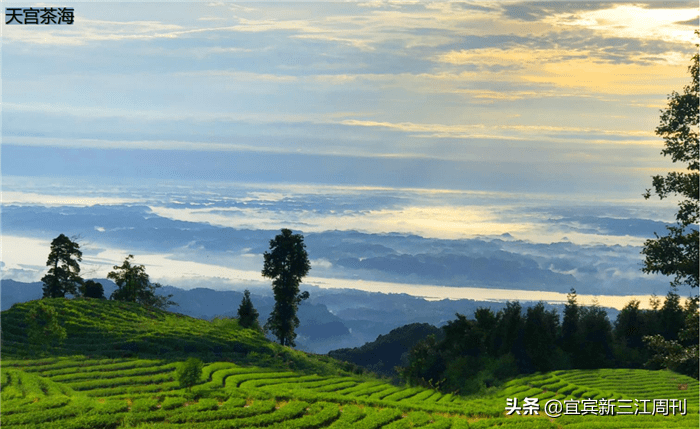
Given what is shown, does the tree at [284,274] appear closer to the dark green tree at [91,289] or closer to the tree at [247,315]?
the tree at [247,315]

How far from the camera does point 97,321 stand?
181ft

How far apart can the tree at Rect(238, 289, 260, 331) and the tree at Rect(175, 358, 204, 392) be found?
34.9 m

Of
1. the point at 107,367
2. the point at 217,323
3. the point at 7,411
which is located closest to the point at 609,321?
the point at 217,323

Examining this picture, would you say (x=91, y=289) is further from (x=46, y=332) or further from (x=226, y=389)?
(x=226, y=389)

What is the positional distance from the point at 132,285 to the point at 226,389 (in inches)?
1896

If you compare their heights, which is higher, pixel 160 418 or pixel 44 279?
pixel 44 279

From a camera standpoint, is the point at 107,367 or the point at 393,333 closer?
the point at 107,367

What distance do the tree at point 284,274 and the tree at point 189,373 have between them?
3500 centimetres

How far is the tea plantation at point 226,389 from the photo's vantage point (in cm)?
3186

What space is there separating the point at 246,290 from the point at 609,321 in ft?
132

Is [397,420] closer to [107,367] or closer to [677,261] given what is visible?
[677,261]

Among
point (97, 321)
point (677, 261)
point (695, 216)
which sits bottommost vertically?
point (97, 321)

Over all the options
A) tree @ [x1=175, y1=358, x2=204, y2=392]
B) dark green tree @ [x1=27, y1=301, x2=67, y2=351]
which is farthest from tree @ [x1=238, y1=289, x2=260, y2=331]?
Answer: tree @ [x1=175, y1=358, x2=204, y2=392]

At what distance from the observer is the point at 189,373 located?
3744cm
